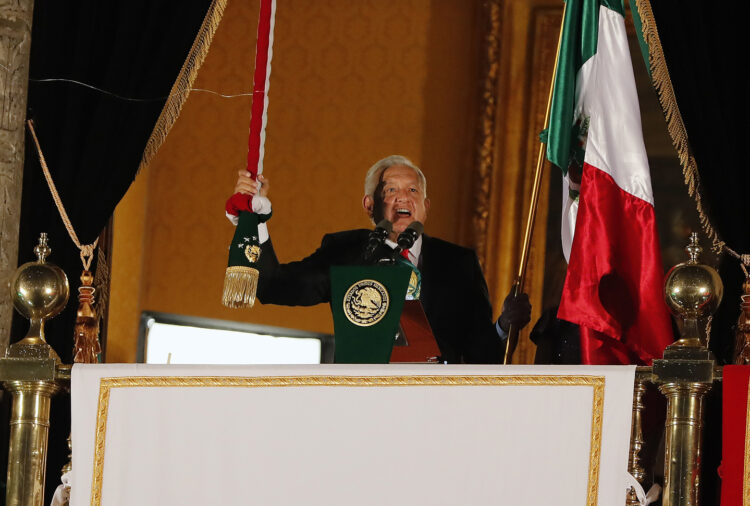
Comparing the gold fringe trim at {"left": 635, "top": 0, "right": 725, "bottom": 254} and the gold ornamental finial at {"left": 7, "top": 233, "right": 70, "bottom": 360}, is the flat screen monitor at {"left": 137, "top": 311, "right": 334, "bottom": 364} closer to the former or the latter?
the gold ornamental finial at {"left": 7, "top": 233, "right": 70, "bottom": 360}

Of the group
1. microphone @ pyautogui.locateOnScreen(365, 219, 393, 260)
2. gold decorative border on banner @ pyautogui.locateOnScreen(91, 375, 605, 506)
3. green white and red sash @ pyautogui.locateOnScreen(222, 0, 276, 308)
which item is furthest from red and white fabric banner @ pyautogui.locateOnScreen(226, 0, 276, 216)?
gold decorative border on banner @ pyautogui.locateOnScreen(91, 375, 605, 506)

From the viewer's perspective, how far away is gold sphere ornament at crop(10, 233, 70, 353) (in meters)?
3.42

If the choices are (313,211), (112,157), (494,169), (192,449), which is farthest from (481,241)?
(192,449)

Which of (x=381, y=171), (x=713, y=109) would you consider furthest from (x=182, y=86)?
(x=713, y=109)

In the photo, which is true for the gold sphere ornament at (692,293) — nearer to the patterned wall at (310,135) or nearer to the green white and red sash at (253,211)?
the green white and red sash at (253,211)

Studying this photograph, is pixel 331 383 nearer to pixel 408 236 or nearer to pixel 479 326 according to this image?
pixel 408 236

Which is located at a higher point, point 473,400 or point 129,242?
point 129,242

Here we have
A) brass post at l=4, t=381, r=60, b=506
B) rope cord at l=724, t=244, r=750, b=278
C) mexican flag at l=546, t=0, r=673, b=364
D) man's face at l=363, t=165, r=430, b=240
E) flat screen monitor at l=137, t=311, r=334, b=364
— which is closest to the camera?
brass post at l=4, t=381, r=60, b=506

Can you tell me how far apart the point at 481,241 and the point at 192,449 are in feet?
7.67

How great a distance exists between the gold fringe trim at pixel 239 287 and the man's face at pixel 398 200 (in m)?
0.97

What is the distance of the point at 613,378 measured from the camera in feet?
10.6

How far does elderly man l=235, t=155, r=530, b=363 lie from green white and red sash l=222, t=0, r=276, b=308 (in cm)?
52

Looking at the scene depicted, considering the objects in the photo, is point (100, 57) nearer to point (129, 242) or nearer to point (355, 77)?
point (129, 242)

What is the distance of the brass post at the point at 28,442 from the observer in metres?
3.33
